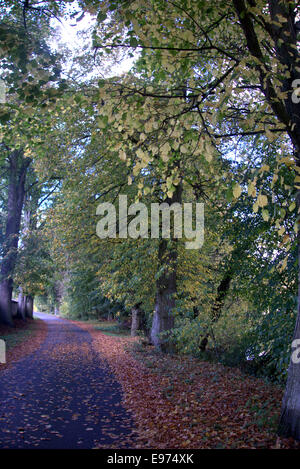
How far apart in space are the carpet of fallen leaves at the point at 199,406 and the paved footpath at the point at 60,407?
1.31 ft

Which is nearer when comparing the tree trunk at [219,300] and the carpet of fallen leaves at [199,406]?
the carpet of fallen leaves at [199,406]

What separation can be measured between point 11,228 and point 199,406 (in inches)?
808

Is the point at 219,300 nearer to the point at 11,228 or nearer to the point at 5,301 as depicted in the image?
the point at 5,301

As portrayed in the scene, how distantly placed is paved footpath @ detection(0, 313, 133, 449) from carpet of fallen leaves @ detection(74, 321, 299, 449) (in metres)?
0.40

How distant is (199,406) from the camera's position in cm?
679

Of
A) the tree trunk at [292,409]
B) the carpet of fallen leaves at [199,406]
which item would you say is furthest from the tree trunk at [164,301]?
the tree trunk at [292,409]

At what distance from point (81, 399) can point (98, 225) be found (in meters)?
6.41

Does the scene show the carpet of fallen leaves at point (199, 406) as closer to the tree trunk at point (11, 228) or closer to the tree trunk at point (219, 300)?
the tree trunk at point (219, 300)

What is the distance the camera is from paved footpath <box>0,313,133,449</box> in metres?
5.45

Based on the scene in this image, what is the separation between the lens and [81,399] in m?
7.94

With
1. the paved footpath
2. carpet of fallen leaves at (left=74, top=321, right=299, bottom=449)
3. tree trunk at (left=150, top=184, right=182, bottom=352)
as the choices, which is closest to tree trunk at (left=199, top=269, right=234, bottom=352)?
tree trunk at (left=150, top=184, right=182, bottom=352)

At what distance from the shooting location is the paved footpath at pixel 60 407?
5449mm

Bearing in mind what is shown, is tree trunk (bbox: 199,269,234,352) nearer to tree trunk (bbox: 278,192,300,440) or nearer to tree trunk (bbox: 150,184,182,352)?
tree trunk (bbox: 150,184,182,352)

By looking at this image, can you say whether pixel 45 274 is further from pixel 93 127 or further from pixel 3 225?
pixel 93 127
